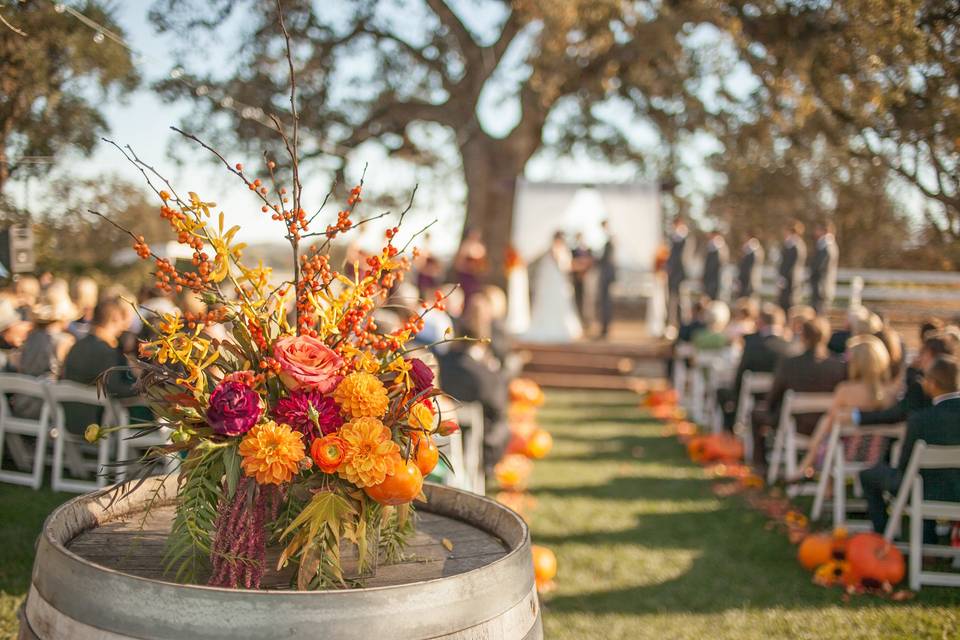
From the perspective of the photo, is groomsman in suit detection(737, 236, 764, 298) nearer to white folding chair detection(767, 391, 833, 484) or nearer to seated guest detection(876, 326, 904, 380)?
white folding chair detection(767, 391, 833, 484)

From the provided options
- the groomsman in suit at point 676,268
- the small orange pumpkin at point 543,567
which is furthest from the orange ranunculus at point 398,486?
the groomsman in suit at point 676,268

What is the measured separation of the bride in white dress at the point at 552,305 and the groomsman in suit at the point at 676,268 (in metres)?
2.05

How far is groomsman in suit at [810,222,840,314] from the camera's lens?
14.0 m

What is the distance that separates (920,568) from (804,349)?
9.10 ft

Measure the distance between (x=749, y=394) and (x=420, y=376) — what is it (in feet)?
22.4

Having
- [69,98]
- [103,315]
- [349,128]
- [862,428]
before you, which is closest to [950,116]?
[862,428]

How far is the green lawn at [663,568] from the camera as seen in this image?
415 cm

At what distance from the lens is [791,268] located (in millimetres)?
15195

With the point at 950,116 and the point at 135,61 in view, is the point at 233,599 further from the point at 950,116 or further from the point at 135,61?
the point at 135,61

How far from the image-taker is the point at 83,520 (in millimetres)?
2260

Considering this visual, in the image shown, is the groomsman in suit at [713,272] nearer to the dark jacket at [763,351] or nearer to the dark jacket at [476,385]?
the dark jacket at [763,351]

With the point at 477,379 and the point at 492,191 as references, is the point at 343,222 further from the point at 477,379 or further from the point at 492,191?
the point at 492,191

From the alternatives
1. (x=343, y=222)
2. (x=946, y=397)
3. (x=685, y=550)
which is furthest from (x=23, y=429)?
(x=946, y=397)

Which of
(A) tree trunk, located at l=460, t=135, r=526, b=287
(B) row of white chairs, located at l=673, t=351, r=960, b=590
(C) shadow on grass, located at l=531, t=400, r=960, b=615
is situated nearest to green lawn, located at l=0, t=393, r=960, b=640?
(C) shadow on grass, located at l=531, t=400, r=960, b=615
